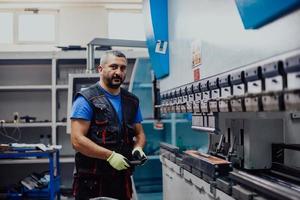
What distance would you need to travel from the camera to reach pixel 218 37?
1716mm

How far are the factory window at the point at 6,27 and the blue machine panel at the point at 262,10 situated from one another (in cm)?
513

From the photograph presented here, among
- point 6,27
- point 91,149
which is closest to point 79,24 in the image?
point 6,27

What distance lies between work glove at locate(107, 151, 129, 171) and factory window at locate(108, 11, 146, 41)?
12.9 ft

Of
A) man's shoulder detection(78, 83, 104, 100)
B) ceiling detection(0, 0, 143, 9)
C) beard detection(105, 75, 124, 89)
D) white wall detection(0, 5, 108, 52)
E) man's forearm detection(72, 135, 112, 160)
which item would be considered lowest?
man's forearm detection(72, 135, 112, 160)

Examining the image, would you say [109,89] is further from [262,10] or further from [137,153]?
[262,10]

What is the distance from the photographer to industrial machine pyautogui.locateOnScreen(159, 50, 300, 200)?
1130 mm

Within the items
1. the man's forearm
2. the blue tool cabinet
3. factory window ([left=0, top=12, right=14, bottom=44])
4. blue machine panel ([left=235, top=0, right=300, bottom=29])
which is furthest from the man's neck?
factory window ([left=0, top=12, right=14, bottom=44])

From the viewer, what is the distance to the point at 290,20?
109 cm

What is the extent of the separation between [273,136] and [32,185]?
324cm

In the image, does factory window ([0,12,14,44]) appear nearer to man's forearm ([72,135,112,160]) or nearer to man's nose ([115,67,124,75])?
man's nose ([115,67,124,75])

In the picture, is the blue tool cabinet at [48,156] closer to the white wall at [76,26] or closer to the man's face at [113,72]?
the man's face at [113,72]

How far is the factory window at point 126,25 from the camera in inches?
237

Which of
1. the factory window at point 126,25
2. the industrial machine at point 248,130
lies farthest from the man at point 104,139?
the factory window at point 126,25

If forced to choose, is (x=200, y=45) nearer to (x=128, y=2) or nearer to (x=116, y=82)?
(x=116, y=82)
